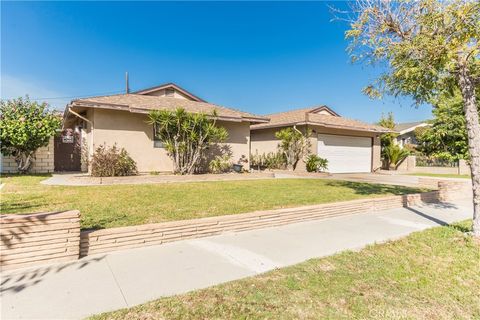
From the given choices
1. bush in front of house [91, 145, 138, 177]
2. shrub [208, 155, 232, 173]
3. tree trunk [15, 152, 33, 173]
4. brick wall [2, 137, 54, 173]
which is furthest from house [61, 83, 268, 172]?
tree trunk [15, 152, 33, 173]

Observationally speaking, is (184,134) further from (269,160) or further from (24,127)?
A: (269,160)

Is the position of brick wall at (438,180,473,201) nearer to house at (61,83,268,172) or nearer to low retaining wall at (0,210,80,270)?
house at (61,83,268,172)

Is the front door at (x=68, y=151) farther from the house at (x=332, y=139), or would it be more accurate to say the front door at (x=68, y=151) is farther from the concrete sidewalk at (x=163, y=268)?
the concrete sidewalk at (x=163, y=268)

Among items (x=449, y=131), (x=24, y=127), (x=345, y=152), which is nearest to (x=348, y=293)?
(x=24, y=127)

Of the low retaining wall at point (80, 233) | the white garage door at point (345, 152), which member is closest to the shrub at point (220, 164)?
the white garage door at point (345, 152)

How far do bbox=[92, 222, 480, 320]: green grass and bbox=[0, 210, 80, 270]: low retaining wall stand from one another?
152cm

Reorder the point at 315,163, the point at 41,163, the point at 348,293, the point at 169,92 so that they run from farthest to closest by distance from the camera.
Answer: the point at 315,163 → the point at 169,92 → the point at 41,163 → the point at 348,293

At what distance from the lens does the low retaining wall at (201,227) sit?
3909 mm

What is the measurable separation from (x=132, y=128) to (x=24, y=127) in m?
4.54

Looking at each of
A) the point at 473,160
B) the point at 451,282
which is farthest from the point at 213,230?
the point at 473,160

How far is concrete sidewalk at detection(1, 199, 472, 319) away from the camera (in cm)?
268

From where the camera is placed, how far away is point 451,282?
343cm

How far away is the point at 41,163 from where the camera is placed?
14141mm

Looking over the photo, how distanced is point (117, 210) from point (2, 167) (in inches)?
452
